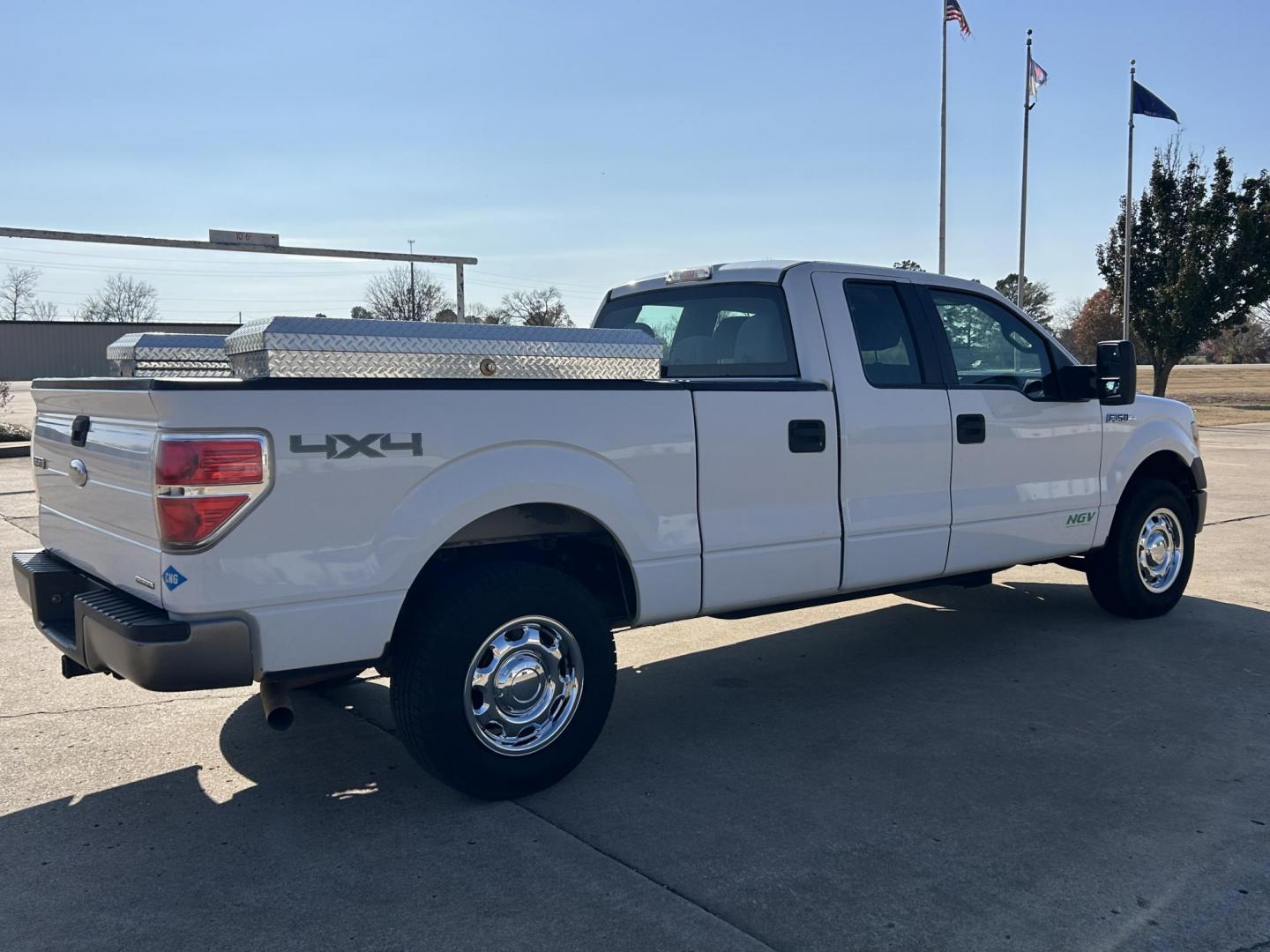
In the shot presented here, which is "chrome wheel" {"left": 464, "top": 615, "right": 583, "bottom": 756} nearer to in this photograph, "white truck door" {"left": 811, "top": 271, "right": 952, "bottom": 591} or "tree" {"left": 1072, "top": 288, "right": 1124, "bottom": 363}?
"white truck door" {"left": 811, "top": 271, "right": 952, "bottom": 591}

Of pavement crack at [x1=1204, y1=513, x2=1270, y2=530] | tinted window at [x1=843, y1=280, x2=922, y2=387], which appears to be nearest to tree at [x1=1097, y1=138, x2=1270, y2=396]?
pavement crack at [x1=1204, y1=513, x2=1270, y2=530]

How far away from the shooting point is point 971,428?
17.9 ft

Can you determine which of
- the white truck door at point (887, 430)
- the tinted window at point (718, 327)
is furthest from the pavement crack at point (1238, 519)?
the tinted window at point (718, 327)

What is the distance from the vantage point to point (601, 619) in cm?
420

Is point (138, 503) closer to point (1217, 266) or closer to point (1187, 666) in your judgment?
point (1187, 666)

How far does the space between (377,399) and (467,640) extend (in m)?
0.87

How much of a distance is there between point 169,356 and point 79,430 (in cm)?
108

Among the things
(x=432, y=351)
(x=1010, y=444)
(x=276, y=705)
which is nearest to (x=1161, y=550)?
(x=1010, y=444)

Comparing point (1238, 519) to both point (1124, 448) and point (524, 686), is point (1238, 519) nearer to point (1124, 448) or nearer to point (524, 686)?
point (1124, 448)

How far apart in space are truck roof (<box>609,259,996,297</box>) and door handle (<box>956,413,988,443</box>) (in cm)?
71

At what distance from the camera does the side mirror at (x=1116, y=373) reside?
19.3 ft

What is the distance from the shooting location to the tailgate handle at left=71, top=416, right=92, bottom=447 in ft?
13.0

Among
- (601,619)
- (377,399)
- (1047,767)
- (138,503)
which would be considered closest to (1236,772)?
(1047,767)

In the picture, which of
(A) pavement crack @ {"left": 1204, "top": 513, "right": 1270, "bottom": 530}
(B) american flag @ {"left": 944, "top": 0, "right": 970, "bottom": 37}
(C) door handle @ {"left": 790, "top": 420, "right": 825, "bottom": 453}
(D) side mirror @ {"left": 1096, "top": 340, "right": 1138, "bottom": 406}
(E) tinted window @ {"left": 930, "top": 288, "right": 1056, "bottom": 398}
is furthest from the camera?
(B) american flag @ {"left": 944, "top": 0, "right": 970, "bottom": 37}
